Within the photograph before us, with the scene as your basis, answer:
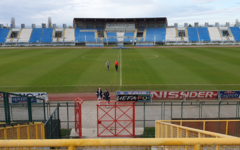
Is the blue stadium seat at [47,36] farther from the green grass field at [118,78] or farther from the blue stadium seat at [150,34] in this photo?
the green grass field at [118,78]

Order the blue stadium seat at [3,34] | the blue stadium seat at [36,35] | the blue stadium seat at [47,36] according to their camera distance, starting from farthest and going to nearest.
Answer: the blue stadium seat at [47,36], the blue stadium seat at [36,35], the blue stadium seat at [3,34]

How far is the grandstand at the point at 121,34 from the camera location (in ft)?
255

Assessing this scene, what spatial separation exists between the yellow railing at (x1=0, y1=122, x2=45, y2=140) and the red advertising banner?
1152cm

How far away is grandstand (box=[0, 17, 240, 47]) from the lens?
77.7 meters

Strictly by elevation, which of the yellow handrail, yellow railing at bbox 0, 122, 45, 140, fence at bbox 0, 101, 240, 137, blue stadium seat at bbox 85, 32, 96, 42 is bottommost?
fence at bbox 0, 101, 240, 137

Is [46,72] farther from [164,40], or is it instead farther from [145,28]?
[145,28]

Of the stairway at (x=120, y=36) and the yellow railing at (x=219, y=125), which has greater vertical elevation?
the stairway at (x=120, y=36)

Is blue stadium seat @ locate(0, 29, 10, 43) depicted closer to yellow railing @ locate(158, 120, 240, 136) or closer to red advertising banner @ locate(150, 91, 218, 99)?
red advertising banner @ locate(150, 91, 218, 99)

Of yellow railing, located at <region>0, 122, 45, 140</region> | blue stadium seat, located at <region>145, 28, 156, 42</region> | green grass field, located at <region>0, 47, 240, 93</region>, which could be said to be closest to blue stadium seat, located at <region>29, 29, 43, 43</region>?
blue stadium seat, located at <region>145, 28, 156, 42</region>

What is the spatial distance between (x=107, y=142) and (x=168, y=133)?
6307 mm

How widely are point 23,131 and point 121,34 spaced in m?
79.7

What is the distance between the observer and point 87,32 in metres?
86.4

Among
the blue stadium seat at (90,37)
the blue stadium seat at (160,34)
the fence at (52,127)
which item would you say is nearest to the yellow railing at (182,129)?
the fence at (52,127)

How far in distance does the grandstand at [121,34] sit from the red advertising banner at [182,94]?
2168 inches
